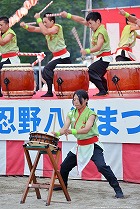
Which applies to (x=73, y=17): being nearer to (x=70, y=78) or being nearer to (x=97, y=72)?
(x=97, y=72)

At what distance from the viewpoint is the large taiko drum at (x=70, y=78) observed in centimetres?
949

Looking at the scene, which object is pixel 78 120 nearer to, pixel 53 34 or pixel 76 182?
pixel 76 182

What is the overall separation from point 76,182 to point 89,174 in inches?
8.4

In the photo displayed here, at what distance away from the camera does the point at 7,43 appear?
33.8ft

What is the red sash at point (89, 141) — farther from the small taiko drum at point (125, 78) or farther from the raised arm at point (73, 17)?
the raised arm at point (73, 17)

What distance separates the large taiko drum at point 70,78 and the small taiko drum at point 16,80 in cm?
55

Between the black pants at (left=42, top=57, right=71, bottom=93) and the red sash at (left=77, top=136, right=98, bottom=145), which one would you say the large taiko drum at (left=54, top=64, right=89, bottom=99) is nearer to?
the black pants at (left=42, top=57, right=71, bottom=93)

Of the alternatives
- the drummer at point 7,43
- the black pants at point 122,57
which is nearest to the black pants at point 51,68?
the drummer at point 7,43

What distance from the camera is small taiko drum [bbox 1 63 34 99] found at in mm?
9859

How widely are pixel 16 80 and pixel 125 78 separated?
158cm

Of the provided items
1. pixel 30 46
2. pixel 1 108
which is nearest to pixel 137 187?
pixel 1 108

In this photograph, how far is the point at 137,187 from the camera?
8.66m

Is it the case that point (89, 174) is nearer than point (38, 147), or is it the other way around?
point (38, 147)

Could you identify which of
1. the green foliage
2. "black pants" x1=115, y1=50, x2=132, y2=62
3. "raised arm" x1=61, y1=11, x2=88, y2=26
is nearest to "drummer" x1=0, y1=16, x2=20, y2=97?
"raised arm" x1=61, y1=11, x2=88, y2=26
